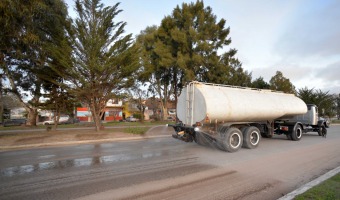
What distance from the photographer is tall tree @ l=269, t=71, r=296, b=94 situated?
48750mm

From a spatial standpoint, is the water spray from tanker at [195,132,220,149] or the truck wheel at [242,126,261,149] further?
the truck wheel at [242,126,261,149]

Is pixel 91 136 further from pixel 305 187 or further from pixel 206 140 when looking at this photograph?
pixel 305 187

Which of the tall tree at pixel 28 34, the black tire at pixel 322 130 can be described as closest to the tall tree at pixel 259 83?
the black tire at pixel 322 130

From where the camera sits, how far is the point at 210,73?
29.3 m

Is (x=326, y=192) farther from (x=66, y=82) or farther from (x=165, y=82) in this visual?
(x=165, y=82)

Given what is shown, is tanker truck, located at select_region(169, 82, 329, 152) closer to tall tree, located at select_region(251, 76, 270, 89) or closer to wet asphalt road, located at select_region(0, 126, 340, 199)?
wet asphalt road, located at select_region(0, 126, 340, 199)

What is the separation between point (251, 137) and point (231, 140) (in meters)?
1.54

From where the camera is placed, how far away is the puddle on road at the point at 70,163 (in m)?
7.71

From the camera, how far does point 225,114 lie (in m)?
11.4

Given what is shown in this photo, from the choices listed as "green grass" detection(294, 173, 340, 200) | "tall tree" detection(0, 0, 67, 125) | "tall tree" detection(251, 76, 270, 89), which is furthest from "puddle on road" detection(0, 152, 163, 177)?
"tall tree" detection(251, 76, 270, 89)

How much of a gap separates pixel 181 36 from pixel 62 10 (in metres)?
13.3

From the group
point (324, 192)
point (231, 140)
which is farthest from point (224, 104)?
point (324, 192)

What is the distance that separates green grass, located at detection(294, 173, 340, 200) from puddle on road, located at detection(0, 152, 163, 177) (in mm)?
5922

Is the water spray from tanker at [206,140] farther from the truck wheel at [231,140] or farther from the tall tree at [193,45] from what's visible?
the tall tree at [193,45]
